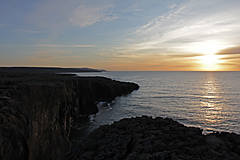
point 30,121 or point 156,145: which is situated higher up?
point 30,121

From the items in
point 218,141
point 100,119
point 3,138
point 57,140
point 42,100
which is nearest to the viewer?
point 3,138

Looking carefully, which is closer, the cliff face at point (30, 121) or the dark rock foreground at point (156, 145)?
the cliff face at point (30, 121)

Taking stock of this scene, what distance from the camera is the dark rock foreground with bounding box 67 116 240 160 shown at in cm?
819

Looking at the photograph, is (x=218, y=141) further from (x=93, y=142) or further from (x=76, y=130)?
(x=76, y=130)

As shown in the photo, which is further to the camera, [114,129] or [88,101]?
[88,101]

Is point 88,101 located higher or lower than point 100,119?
higher

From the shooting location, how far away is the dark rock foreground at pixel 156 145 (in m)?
8.19

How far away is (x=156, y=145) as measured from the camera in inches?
356

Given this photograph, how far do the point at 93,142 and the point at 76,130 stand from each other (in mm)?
16709

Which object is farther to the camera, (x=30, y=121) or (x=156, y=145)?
(x=30, y=121)

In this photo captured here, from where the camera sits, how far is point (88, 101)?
121 feet

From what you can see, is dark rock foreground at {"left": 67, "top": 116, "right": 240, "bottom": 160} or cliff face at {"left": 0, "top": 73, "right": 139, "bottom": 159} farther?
dark rock foreground at {"left": 67, "top": 116, "right": 240, "bottom": 160}

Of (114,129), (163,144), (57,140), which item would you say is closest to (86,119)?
(57,140)

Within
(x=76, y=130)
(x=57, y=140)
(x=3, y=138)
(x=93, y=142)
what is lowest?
(x=76, y=130)
